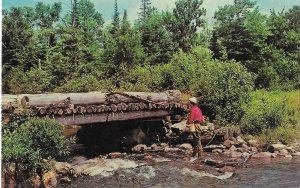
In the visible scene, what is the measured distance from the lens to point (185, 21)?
18047 millimetres

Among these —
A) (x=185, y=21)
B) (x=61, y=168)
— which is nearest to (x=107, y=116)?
(x=61, y=168)

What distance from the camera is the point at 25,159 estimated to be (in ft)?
23.5

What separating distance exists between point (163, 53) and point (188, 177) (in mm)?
12156

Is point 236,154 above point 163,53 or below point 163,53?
below

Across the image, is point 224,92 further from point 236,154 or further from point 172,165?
point 172,165

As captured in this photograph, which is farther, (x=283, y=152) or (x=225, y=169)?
(x=283, y=152)

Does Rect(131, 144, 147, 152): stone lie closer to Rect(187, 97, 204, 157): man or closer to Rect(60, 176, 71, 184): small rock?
Rect(187, 97, 204, 157): man

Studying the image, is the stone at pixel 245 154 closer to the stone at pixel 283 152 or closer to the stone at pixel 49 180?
the stone at pixel 283 152

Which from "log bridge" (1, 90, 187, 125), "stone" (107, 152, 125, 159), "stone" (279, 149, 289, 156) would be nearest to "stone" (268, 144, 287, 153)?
"stone" (279, 149, 289, 156)

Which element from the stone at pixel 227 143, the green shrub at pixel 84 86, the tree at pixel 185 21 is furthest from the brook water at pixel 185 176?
the tree at pixel 185 21

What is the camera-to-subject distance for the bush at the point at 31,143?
274 inches

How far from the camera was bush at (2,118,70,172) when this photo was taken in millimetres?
6964

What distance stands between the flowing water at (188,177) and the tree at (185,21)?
7463mm

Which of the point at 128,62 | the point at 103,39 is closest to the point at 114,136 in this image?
the point at 128,62
